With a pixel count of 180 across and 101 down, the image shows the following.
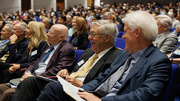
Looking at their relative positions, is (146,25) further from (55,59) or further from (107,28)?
(55,59)

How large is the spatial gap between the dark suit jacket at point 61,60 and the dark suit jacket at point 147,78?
114 cm

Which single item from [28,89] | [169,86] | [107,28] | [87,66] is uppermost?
[107,28]

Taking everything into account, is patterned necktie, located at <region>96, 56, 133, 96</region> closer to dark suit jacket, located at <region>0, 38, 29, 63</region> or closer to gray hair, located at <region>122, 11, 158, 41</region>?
gray hair, located at <region>122, 11, 158, 41</region>

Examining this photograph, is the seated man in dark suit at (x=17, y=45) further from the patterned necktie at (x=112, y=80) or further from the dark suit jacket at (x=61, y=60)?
the patterned necktie at (x=112, y=80)

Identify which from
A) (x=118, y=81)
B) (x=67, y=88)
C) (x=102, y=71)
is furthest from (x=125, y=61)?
(x=67, y=88)

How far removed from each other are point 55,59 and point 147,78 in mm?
1461

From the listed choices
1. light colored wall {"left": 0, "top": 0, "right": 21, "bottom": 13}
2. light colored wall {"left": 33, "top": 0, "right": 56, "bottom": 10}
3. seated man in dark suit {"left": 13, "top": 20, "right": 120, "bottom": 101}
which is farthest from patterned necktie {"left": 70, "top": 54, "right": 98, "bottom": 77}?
light colored wall {"left": 33, "top": 0, "right": 56, "bottom": 10}

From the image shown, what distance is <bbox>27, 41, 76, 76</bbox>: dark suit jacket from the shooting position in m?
2.38

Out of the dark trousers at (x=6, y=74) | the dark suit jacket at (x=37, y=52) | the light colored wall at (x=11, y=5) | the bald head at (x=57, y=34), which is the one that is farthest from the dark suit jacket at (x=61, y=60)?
the light colored wall at (x=11, y=5)

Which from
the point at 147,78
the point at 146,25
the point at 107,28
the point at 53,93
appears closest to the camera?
the point at 147,78

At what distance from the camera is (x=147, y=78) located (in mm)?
1241

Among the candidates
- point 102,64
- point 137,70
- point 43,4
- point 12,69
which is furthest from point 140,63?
point 43,4

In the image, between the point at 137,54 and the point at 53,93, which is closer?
the point at 137,54

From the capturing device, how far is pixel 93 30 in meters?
2.11
